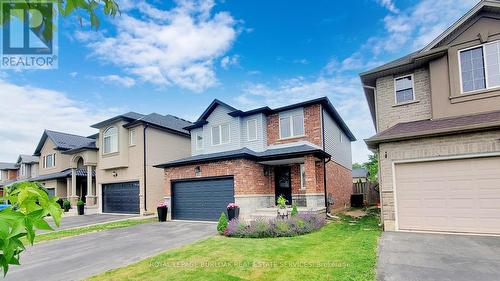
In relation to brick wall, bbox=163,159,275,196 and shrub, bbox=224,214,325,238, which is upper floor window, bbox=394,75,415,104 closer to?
shrub, bbox=224,214,325,238

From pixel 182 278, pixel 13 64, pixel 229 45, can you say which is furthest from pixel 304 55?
pixel 13 64

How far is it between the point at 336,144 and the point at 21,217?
19.3m

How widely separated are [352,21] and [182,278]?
1460 centimetres

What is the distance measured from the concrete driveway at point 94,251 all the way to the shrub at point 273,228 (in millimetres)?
1399

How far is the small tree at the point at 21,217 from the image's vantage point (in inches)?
49.6

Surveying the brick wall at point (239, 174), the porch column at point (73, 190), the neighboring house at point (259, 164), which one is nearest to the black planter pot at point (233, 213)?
the neighboring house at point (259, 164)

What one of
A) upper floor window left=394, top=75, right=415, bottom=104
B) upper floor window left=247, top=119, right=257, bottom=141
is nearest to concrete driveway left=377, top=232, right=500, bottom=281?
upper floor window left=394, top=75, right=415, bottom=104

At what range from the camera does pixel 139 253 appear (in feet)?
28.9

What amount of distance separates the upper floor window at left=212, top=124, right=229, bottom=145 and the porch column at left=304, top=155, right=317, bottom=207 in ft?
20.8

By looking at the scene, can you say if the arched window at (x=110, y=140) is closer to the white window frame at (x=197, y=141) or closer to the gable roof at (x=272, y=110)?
the gable roof at (x=272, y=110)

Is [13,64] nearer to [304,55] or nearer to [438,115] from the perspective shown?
[438,115]

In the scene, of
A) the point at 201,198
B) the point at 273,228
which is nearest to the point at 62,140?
the point at 201,198

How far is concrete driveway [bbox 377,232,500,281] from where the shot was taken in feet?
18.4

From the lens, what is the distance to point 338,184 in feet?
62.4
